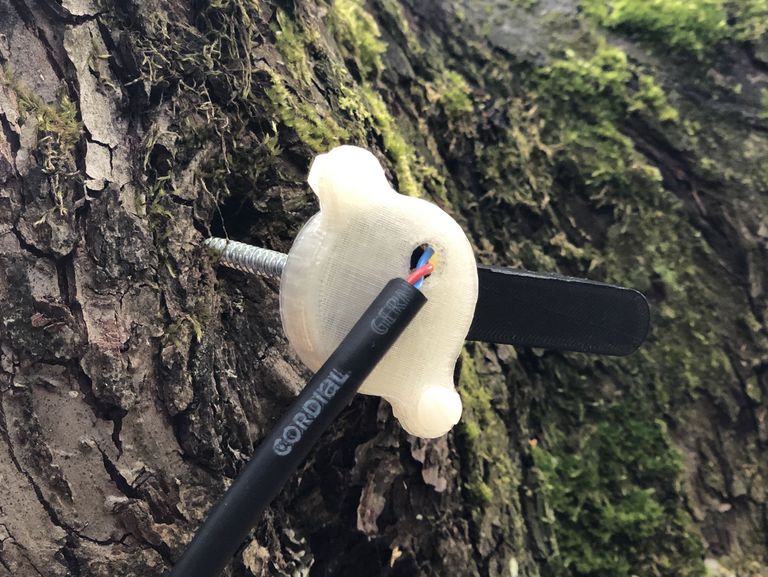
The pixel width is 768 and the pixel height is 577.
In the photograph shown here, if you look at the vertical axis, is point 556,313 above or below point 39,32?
below

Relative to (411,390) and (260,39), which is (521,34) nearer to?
(260,39)

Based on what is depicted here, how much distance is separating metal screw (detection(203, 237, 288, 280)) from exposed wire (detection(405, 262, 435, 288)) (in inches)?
8.0

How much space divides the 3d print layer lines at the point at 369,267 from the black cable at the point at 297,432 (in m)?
0.07

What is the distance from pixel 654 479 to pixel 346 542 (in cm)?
102

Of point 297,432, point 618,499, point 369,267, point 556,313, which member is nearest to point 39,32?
point 369,267

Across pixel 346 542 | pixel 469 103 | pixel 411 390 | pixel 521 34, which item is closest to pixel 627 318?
pixel 411 390

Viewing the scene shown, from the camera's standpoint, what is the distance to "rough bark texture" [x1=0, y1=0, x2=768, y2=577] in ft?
3.17

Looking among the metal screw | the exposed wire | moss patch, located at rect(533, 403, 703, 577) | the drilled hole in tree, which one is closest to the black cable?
the exposed wire

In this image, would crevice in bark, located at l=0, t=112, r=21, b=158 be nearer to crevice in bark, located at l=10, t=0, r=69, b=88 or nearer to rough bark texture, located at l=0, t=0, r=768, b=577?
rough bark texture, located at l=0, t=0, r=768, b=577

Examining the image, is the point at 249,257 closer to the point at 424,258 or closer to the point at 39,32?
the point at 424,258

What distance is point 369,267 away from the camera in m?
0.87

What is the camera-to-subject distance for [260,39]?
4.05 ft

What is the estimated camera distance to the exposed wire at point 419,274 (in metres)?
0.82

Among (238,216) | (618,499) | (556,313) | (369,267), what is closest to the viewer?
(369,267)
